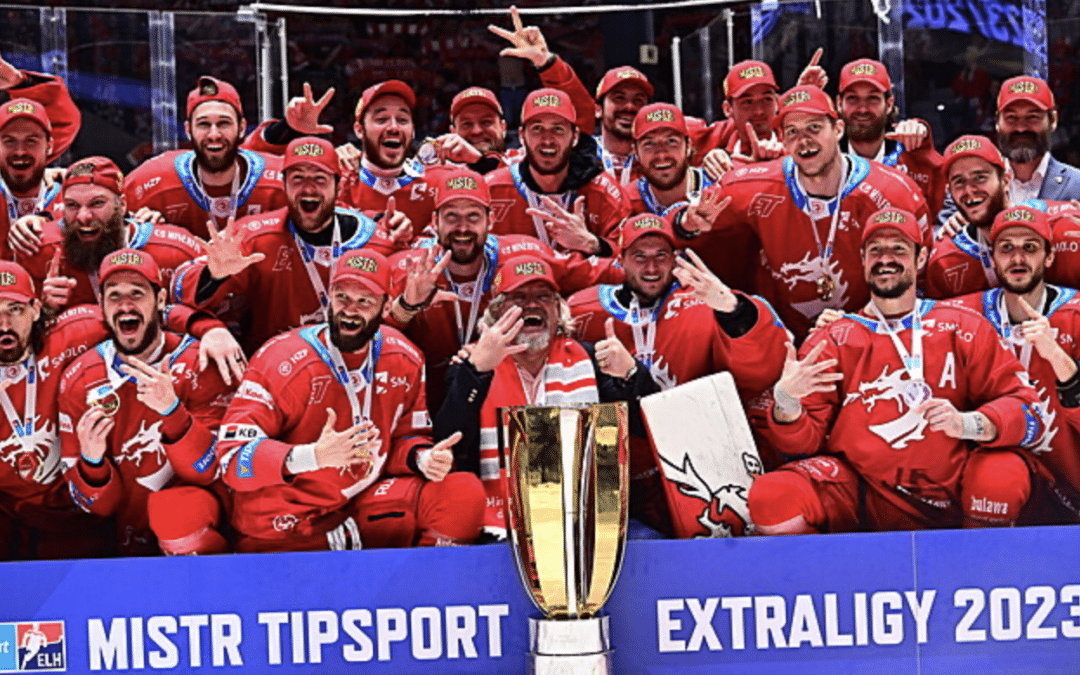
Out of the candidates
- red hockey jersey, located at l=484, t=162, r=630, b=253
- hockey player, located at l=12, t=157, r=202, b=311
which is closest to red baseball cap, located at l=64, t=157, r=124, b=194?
Result: hockey player, located at l=12, t=157, r=202, b=311

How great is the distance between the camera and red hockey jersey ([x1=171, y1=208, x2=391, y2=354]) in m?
6.25

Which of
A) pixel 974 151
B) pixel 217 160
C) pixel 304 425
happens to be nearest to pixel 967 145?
pixel 974 151

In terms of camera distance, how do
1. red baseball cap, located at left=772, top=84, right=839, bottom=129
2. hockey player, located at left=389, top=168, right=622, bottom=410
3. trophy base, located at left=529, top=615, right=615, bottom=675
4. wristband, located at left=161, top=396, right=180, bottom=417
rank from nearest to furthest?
trophy base, located at left=529, top=615, right=615, bottom=675
wristband, located at left=161, top=396, right=180, bottom=417
hockey player, located at left=389, top=168, right=622, bottom=410
red baseball cap, located at left=772, top=84, right=839, bottom=129

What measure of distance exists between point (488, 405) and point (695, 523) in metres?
0.86

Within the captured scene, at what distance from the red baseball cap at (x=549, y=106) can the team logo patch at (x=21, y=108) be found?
88.0 inches

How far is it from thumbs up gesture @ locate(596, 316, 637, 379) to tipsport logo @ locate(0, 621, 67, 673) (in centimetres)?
208

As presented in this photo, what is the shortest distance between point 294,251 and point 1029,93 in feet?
11.2

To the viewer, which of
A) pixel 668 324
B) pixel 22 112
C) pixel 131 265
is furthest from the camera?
pixel 22 112

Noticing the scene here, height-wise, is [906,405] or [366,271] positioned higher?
[366,271]

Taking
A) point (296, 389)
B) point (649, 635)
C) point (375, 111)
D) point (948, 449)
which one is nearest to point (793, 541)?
point (649, 635)

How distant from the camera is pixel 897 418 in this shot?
5539 mm

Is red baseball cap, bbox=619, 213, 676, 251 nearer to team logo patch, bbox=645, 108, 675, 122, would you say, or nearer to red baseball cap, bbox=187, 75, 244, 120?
team logo patch, bbox=645, 108, 675, 122

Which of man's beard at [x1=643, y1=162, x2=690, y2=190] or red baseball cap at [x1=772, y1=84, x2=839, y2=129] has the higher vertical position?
red baseball cap at [x1=772, y1=84, x2=839, y2=129]

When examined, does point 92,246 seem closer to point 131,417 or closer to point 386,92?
point 131,417
